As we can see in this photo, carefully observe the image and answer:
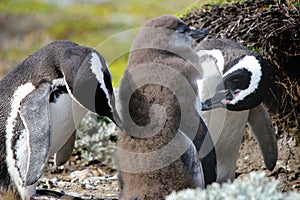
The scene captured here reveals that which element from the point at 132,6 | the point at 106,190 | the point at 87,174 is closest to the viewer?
the point at 106,190

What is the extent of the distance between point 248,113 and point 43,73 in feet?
4.22

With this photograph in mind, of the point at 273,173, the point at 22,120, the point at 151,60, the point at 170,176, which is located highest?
the point at 151,60

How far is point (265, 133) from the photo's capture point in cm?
405

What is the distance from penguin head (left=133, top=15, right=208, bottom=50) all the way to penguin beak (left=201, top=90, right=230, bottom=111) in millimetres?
301

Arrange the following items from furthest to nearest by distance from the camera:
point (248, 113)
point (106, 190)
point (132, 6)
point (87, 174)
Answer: point (132, 6)
point (87, 174)
point (106, 190)
point (248, 113)

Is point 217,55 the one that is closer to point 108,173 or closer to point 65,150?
point 65,150

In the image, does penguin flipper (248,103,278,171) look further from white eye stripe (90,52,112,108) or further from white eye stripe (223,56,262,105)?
white eye stripe (90,52,112,108)

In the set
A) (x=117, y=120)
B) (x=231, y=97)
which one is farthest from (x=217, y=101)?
(x=117, y=120)

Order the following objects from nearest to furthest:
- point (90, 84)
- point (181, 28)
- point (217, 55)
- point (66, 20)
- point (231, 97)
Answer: point (90, 84) → point (181, 28) → point (231, 97) → point (217, 55) → point (66, 20)

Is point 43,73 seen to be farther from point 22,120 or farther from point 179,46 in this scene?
point 179,46

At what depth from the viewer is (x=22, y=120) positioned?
3252mm

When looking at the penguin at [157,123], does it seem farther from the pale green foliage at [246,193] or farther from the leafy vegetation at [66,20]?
the leafy vegetation at [66,20]

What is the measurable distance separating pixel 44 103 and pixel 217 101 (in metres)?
0.88

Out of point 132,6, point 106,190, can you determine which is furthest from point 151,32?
point 132,6
